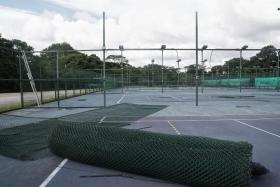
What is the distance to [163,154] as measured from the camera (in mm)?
5520

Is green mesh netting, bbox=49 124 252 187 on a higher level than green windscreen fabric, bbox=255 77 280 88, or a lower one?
lower

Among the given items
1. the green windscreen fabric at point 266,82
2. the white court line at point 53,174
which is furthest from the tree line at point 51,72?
the white court line at point 53,174

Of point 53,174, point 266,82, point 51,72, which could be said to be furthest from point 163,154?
point 266,82

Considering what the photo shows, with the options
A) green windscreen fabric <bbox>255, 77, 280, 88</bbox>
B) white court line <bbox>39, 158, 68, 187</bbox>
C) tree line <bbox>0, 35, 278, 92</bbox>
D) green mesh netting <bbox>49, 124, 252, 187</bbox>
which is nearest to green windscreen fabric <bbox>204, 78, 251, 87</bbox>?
tree line <bbox>0, 35, 278, 92</bbox>

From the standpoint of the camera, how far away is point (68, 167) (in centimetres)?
637

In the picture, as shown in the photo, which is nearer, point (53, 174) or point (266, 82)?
point (53, 174)

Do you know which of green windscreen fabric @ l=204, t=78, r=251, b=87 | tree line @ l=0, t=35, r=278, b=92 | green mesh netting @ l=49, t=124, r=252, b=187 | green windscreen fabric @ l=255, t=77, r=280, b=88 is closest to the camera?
green mesh netting @ l=49, t=124, r=252, b=187

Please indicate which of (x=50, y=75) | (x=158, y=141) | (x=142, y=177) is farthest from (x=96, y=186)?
(x=50, y=75)

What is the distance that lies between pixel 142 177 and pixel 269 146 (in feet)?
11.8

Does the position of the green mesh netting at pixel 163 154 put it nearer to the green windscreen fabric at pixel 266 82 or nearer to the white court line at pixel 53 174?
the white court line at pixel 53 174

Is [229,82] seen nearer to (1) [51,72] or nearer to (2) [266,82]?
(2) [266,82]

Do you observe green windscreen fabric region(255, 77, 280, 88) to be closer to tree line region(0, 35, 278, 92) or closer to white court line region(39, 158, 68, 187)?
tree line region(0, 35, 278, 92)

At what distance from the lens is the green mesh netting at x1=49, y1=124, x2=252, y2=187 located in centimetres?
493

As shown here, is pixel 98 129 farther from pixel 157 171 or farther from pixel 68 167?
pixel 157 171
